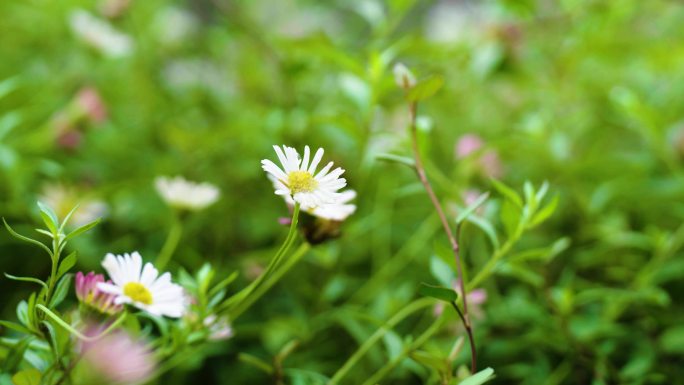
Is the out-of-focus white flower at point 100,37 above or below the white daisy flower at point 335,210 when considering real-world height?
above

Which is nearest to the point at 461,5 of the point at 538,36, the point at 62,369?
the point at 538,36

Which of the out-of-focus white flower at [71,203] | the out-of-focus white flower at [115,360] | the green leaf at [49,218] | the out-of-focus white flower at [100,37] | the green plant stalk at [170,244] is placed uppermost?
the out-of-focus white flower at [100,37]

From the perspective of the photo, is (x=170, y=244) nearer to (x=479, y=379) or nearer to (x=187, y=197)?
(x=187, y=197)

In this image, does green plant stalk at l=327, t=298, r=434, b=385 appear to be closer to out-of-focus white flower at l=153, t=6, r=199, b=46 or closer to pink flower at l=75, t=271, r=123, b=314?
pink flower at l=75, t=271, r=123, b=314

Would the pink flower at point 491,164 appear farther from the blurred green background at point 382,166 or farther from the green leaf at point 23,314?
the green leaf at point 23,314

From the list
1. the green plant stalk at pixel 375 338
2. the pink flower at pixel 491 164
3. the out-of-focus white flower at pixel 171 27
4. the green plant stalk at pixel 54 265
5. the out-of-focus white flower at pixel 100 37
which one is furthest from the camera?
the out-of-focus white flower at pixel 171 27

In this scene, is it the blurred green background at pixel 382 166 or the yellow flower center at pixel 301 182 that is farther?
the blurred green background at pixel 382 166

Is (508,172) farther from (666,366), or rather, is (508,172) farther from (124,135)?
(124,135)

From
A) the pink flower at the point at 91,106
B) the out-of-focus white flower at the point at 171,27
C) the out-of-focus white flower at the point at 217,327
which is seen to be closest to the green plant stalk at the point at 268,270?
the out-of-focus white flower at the point at 217,327
